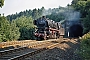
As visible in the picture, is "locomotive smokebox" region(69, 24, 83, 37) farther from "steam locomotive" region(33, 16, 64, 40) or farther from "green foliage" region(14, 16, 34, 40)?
"steam locomotive" region(33, 16, 64, 40)

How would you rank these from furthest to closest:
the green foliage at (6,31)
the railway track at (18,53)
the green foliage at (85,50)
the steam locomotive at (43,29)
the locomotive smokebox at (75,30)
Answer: the locomotive smokebox at (75,30), the green foliage at (6,31), the steam locomotive at (43,29), the railway track at (18,53), the green foliage at (85,50)

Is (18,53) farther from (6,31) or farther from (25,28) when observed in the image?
(25,28)

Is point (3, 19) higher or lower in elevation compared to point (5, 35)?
higher

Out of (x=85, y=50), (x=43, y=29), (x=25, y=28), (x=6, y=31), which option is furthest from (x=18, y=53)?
(x=25, y=28)

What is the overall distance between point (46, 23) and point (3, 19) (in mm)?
6668

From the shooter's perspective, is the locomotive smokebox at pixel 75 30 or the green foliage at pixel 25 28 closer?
the green foliage at pixel 25 28

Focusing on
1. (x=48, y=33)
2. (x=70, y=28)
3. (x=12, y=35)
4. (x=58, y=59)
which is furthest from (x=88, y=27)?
(x=58, y=59)

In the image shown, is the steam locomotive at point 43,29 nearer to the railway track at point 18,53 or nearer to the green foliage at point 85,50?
the railway track at point 18,53

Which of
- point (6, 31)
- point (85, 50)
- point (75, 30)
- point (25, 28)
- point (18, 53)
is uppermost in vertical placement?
point (25, 28)

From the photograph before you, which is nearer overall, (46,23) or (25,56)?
(25,56)

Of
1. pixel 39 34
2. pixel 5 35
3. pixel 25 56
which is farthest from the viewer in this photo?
pixel 5 35

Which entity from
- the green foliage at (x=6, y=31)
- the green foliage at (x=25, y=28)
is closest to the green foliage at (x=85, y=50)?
the green foliage at (x=6, y=31)

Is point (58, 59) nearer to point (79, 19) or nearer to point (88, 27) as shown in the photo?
point (88, 27)

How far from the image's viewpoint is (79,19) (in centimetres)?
4966
